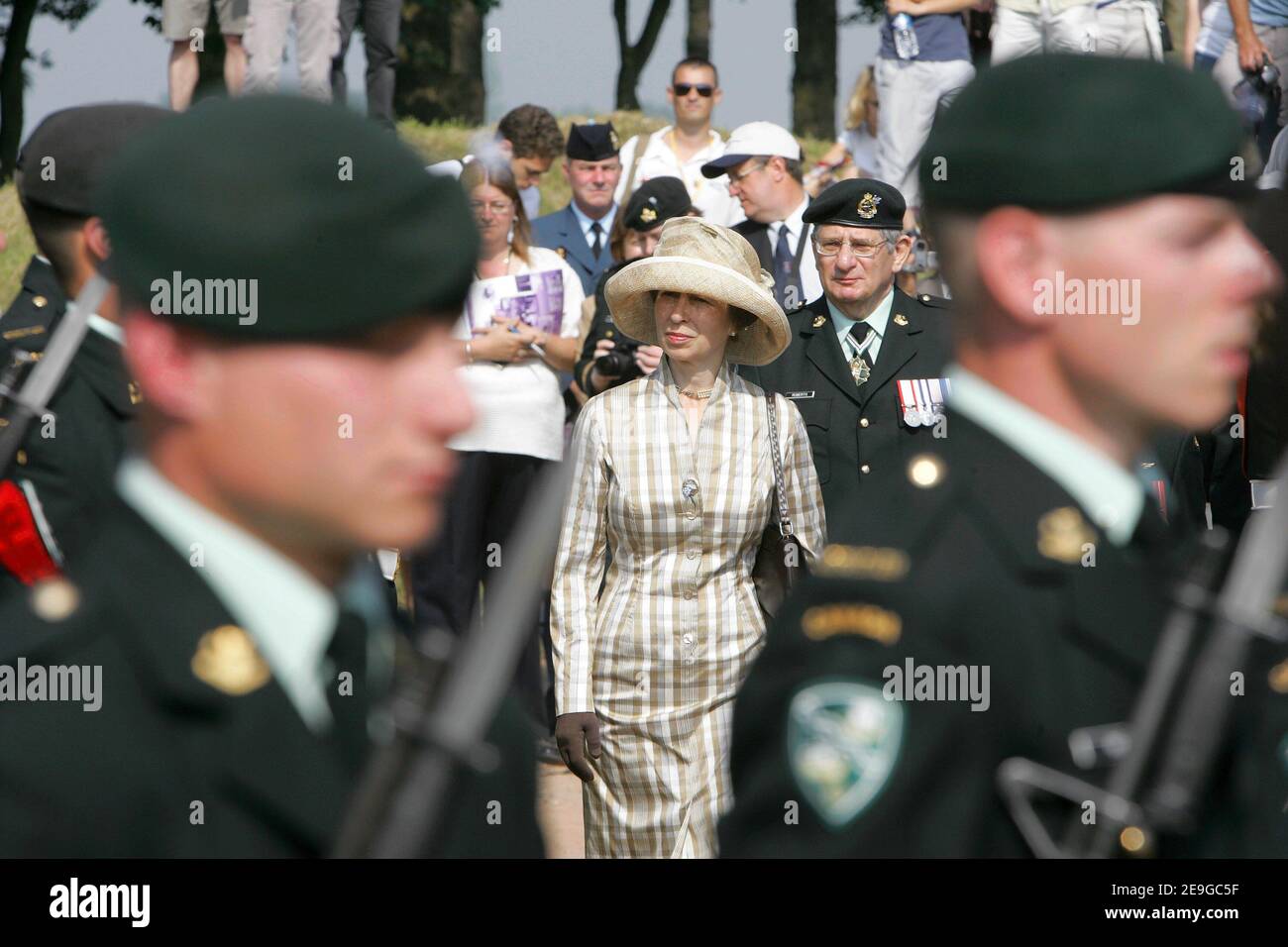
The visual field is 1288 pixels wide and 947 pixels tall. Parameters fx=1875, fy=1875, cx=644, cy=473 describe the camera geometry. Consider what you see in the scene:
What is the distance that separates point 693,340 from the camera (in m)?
5.43

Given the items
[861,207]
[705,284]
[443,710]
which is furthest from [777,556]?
[443,710]

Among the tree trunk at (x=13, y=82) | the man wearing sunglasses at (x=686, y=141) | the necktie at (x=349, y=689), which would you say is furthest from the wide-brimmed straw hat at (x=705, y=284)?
the tree trunk at (x=13, y=82)

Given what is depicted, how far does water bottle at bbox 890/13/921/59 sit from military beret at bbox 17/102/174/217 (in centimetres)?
649

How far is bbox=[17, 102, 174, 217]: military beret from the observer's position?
12.6 feet

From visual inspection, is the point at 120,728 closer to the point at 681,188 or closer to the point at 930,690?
the point at 930,690

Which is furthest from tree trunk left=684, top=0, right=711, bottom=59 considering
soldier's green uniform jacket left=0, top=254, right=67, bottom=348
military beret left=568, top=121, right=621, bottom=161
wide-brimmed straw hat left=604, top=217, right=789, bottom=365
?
soldier's green uniform jacket left=0, top=254, right=67, bottom=348

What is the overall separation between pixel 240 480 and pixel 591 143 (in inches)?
304

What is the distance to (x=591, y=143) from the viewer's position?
9.29m

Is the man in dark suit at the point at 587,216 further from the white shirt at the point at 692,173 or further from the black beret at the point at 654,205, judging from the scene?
the black beret at the point at 654,205

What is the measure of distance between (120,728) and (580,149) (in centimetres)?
777

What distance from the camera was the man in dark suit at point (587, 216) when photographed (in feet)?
29.7

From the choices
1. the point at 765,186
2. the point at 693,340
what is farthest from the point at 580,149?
the point at 693,340

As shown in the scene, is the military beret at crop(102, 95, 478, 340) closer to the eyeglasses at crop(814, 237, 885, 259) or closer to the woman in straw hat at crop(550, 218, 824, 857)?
the woman in straw hat at crop(550, 218, 824, 857)

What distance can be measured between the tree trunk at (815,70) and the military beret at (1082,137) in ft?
60.9
